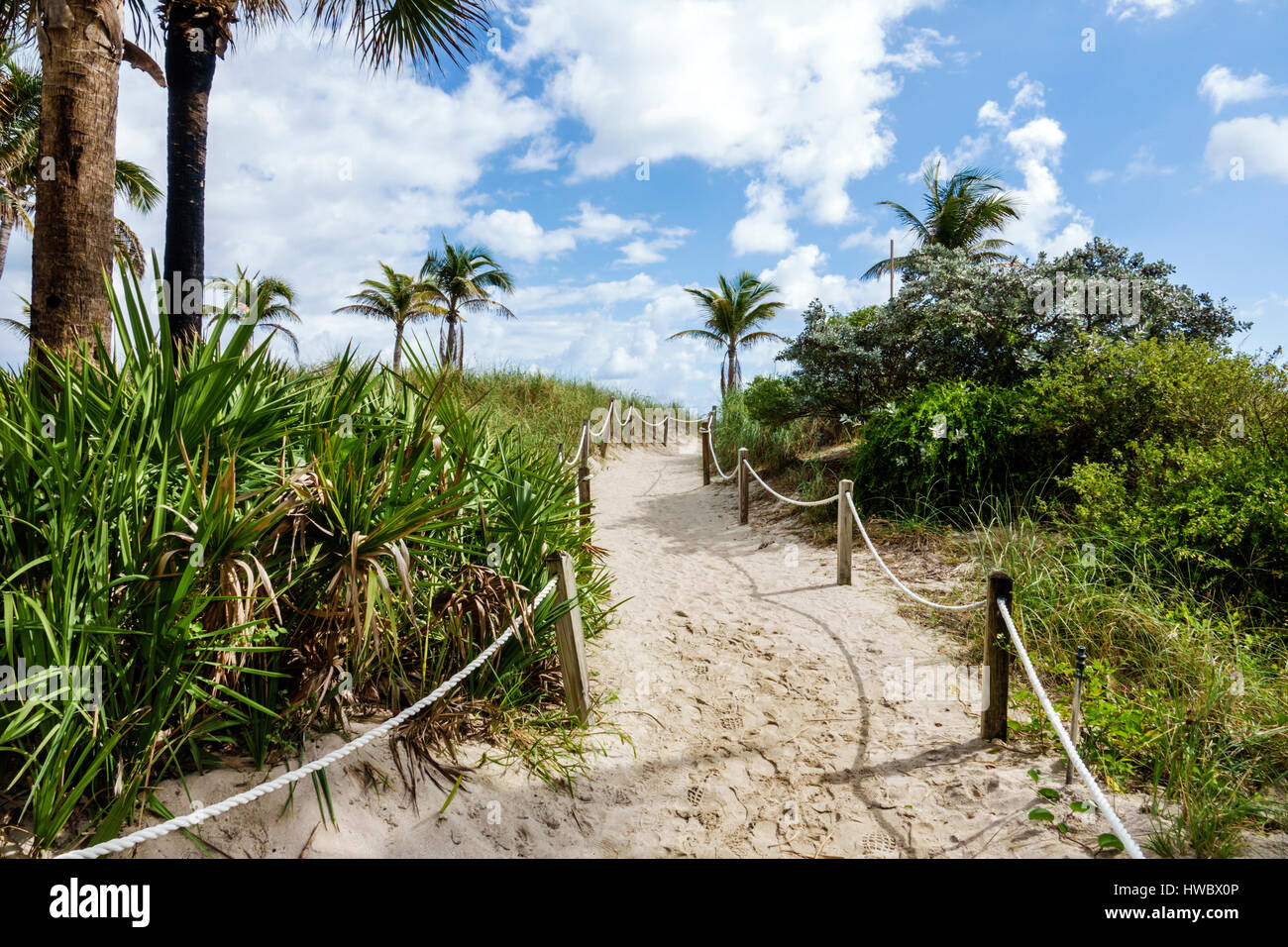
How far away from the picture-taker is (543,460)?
5.09 m

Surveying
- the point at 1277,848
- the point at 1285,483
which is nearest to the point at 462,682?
the point at 1277,848

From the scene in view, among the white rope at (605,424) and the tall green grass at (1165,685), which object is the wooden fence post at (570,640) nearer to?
the tall green grass at (1165,685)

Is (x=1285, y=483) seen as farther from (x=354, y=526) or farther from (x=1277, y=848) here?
(x=354, y=526)

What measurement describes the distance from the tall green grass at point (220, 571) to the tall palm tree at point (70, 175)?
1.41 meters

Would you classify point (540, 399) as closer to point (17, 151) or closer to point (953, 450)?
point (953, 450)

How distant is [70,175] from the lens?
4.66m

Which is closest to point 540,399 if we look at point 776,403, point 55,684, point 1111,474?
point 776,403

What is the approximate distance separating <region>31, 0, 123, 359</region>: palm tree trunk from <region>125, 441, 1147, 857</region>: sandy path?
3.94 m

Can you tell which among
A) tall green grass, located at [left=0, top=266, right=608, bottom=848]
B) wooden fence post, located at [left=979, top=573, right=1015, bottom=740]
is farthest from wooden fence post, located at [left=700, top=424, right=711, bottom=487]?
wooden fence post, located at [left=979, top=573, right=1015, bottom=740]

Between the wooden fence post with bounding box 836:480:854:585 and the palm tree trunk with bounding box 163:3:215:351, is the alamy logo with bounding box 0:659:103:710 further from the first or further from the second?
the palm tree trunk with bounding box 163:3:215:351

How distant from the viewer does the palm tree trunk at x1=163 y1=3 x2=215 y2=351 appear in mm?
7375

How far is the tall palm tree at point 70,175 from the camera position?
4.62 meters

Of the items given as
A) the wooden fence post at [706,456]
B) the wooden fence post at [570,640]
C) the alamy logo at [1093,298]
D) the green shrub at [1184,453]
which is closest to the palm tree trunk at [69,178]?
the wooden fence post at [570,640]
